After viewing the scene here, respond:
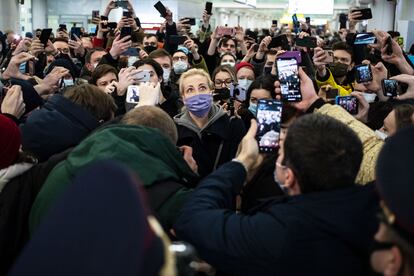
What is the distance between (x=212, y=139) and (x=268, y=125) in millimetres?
1101

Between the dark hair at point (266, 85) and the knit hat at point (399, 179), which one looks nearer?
the knit hat at point (399, 179)

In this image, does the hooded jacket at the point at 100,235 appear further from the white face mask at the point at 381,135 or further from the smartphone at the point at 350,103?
the smartphone at the point at 350,103

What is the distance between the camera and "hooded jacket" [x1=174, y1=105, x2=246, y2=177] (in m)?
3.50

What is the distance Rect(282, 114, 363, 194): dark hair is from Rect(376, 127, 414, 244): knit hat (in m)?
0.31

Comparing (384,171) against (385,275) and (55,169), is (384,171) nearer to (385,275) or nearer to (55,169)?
(385,275)

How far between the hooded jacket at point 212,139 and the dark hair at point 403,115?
117cm

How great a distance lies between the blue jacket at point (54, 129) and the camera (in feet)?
8.44

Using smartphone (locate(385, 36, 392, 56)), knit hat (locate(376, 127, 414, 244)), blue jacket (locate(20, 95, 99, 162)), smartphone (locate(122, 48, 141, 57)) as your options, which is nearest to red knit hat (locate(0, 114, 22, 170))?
blue jacket (locate(20, 95, 99, 162))

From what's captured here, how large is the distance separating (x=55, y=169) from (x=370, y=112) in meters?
2.11

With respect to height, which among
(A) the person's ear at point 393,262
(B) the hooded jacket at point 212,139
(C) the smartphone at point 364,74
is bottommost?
(B) the hooded jacket at point 212,139

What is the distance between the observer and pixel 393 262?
1.35 metres

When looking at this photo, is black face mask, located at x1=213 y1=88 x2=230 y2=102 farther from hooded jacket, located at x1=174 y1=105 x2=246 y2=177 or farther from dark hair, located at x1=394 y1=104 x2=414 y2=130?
dark hair, located at x1=394 y1=104 x2=414 y2=130

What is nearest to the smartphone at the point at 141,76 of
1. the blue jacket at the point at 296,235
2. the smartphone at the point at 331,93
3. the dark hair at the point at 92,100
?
the dark hair at the point at 92,100

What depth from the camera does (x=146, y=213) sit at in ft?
3.34
